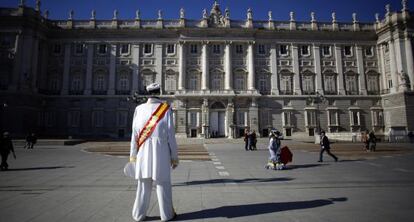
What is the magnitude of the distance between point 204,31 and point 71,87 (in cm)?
2178

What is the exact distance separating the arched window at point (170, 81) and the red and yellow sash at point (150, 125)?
31.9 metres

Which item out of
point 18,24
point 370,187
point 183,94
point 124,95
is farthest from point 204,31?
point 370,187

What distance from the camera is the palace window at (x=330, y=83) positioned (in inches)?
1453

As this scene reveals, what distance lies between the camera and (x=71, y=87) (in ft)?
118

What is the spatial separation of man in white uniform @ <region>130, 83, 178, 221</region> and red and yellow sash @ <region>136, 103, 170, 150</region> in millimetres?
39

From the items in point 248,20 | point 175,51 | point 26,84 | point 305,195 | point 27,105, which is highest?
point 248,20

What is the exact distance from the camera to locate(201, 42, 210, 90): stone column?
35.3 meters

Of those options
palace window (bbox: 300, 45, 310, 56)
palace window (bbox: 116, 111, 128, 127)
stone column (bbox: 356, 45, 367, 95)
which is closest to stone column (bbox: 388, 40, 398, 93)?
stone column (bbox: 356, 45, 367, 95)

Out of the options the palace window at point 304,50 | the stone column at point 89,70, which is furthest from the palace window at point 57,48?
the palace window at point 304,50

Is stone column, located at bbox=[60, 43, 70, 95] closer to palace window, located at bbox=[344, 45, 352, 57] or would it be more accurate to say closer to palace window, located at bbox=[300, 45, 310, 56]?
palace window, located at bbox=[300, 45, 310, 56]

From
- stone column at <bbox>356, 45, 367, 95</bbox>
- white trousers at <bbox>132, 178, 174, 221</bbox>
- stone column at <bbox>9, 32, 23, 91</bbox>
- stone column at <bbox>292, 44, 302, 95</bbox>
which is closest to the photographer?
white trousers at <bbox>132, 178, 174, 221</bbox>

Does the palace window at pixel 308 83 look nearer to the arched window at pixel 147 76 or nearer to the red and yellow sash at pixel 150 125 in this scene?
the arched window at pixel 147 76

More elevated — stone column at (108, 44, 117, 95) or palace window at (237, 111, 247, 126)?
stone column at (108, 44, 117, 95)

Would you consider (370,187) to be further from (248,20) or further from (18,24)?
(18,24)
